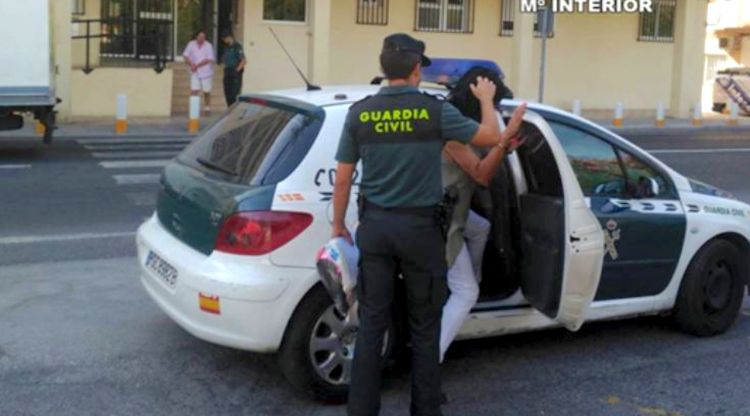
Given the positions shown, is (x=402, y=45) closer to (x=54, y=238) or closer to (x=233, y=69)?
(x=54, y=238)

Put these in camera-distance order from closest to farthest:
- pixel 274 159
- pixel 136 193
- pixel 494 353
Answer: pixel 274 159 → pixel 494 353 → pixel 136 193

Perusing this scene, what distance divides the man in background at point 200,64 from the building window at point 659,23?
42.2ft

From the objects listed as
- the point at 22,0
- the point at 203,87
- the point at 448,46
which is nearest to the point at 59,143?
the point at 22,0

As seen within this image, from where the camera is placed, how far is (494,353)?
19.4 ft

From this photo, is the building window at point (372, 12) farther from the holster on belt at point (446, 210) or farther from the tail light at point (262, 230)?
the holster on belt at point (446, 210)

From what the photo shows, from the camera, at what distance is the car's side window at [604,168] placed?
5.73 metres

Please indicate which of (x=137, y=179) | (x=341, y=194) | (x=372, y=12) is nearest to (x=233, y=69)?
(x=372, y=12)

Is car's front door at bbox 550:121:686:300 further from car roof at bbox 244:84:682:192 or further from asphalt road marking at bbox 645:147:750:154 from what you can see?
asphalt road marking at bbox 645:147:750:154

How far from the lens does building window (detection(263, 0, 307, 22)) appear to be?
2397cm

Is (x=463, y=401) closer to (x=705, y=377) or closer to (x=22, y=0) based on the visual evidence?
(x=705, y=377)

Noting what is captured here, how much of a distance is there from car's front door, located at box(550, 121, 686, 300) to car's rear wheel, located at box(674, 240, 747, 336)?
192 millimetres

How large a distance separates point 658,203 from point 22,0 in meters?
11.4

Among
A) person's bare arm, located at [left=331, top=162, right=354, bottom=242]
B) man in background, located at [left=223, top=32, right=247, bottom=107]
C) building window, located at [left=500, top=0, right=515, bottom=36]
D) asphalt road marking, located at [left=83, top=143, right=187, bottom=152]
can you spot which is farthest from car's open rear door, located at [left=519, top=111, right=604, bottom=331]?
building window, located at [left=500, top=0, right=515, bottom=36]

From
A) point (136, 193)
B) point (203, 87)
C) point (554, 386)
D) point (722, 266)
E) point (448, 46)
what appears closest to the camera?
point (554, 386)
